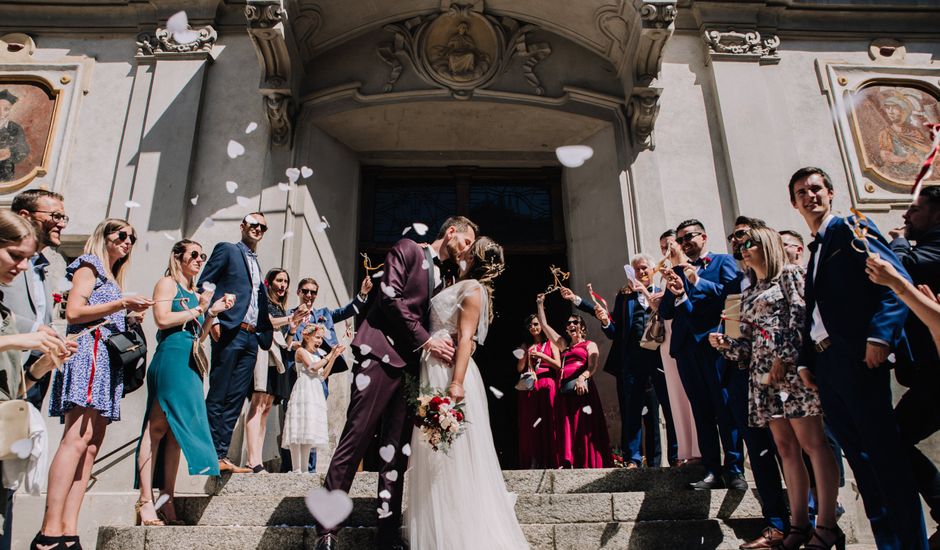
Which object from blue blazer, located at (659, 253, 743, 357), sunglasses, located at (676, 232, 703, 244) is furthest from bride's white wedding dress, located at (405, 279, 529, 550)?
sunglasses, located at (676, 232, 703, 244)

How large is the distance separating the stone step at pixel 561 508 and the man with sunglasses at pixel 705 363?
0.47 ft

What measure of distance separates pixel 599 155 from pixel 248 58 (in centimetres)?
506

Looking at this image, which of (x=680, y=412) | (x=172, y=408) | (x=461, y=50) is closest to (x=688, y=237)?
(x=680, y=412)

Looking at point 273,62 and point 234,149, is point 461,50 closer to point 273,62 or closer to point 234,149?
point 273,62

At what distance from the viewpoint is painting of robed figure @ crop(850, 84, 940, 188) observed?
9.14 metres

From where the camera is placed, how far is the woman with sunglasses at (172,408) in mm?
4598

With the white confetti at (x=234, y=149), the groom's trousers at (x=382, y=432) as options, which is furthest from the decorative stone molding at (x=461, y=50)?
the groom's trousers at (x=382, y=432)

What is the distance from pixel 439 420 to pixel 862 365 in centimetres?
221

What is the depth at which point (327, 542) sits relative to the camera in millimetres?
3791

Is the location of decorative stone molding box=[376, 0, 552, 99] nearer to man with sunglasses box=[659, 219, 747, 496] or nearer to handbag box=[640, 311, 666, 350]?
handbag box=[640, 311, 666, 350]

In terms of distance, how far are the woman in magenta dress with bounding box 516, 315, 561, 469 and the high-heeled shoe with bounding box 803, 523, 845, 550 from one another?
142 inches

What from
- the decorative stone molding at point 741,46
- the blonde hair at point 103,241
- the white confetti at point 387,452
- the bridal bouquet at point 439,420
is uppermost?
the decorative stone molding at point 741,46

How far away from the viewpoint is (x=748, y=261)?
4508mm

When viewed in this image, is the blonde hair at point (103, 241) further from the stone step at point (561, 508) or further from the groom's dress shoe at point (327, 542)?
the groom's dress shoe at point (327, 542)
